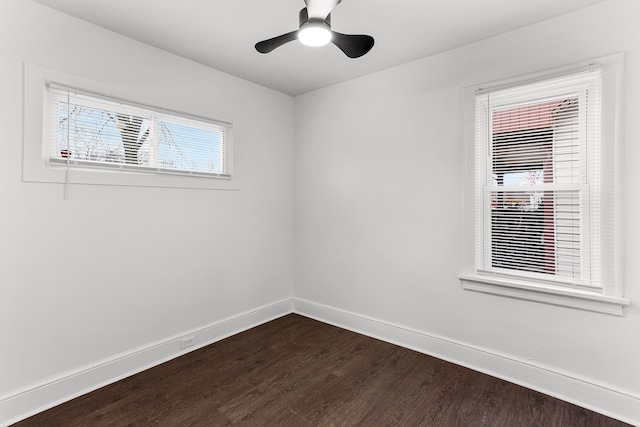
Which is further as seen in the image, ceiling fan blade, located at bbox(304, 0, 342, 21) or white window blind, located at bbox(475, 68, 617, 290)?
white window blind, located at bbox(475, 68, 617, 290)

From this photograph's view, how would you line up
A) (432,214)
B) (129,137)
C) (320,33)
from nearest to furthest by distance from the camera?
(320,33)
(129,137)
(432,214)

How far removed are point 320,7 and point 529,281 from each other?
2.36m

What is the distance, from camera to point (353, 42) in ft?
6.17

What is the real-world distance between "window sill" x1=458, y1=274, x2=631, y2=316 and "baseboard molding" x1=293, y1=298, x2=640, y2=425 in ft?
1.58

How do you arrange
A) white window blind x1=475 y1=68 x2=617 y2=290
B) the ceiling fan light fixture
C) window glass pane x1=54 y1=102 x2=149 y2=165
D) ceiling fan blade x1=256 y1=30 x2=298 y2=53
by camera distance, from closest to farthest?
the ceiling fan light fixture → ceiling fan blade x1=256 y1=30 x2=298 y2=53 → white window blind x1=475 y1=68 x2=617 y2=290 → window glass pane x1=54 y1=102 x2=149 y2=165

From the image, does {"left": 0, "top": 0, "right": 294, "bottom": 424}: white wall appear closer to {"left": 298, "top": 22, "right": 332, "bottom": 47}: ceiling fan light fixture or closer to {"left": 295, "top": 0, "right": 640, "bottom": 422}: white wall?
{"left": 295, "top": 0, "right": 640, "bottom": 422}: white wall

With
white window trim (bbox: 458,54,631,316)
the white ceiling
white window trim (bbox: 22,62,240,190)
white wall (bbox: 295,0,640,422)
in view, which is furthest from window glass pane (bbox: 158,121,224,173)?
white window trim (bbox: 458,54,631,316)

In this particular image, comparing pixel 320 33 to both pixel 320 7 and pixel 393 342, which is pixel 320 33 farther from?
pixel 393 342

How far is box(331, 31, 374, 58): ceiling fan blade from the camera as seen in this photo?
183 centimetres

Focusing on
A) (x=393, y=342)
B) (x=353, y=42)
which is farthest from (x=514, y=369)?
(x=353, y=42)

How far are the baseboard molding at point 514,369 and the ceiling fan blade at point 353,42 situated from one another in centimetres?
241

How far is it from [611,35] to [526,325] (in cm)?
204

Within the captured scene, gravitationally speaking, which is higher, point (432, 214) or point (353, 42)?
point (353, 42)

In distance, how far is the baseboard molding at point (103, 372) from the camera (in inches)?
78.1
